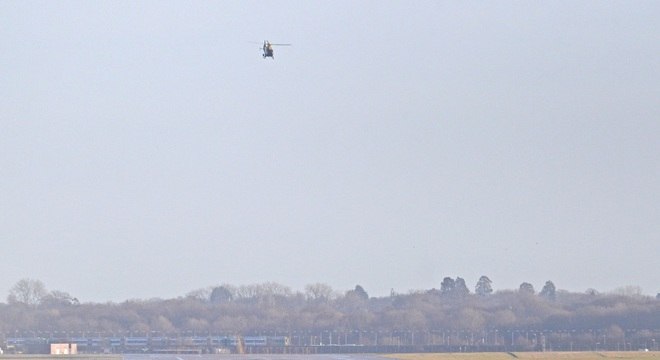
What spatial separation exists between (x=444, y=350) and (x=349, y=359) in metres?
33.3

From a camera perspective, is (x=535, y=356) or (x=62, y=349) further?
(x=62, y=349)

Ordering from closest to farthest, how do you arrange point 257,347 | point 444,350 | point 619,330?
point 444,350
point 257,347
point 619,330

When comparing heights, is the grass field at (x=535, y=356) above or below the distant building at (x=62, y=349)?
below

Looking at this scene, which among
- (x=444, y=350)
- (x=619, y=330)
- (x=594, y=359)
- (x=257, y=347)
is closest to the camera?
(x=594, y=359)

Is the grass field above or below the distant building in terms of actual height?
below

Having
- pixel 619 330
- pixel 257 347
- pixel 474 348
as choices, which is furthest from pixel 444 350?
pixel 619 330

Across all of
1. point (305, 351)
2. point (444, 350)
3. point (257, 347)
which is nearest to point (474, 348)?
point (444, 350)

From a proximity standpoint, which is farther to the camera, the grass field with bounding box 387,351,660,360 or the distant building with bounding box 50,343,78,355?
the distant building with bounding box 50,343,78,355

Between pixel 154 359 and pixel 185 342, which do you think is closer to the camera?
pixel 154 359

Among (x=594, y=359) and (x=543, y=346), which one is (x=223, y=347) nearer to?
(x=543, y=346)

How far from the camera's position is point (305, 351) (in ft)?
543

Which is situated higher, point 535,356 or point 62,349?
point 62,349

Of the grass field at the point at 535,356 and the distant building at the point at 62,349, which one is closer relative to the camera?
the grass field at the point at 535,356

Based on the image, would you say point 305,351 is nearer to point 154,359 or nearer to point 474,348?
point 474,348
